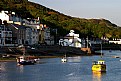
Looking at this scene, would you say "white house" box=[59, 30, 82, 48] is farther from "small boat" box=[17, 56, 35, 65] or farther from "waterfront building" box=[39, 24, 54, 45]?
"small boat" box=[17, 56, 35, 65]

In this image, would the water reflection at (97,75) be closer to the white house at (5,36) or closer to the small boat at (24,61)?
the small boat at (24,61)

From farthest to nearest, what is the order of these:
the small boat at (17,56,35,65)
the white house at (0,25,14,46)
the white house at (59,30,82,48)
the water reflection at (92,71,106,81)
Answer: the white house at (59,30,82,48), the white house at (0,25,14,46), the small boat at (17,56,35,65), the water reflection at (92,71,106,81)

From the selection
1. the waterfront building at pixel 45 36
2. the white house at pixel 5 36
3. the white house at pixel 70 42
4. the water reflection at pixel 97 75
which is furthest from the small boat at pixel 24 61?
the white house at pixel 70 42

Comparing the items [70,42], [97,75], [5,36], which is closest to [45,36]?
[70,42]

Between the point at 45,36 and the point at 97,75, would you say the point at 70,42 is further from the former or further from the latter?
the point at 97,75

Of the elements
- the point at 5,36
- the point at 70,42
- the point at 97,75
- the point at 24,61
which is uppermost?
the point at 5,36

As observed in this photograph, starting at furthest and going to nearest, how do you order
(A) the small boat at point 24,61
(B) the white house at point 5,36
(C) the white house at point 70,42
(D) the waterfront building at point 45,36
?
(C) the white house at point 70,42
(D) the waterfront building at point 45,36
(B) the white house at point 5,36
(A) the small boat at point 24,61

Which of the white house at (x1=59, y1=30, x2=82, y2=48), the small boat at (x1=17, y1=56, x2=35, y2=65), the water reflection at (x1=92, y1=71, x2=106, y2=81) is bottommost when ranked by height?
the water reflection at (x1=92, y1=71, x2=106, y2=81)

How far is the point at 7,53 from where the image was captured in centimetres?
8419

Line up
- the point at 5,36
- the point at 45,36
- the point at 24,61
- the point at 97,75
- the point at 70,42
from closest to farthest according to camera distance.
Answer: the point at 97,75 < the point at 24,61 < the point at 5,36 < the point at 45,36 < the point at 70,42

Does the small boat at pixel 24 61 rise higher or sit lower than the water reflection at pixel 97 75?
higher

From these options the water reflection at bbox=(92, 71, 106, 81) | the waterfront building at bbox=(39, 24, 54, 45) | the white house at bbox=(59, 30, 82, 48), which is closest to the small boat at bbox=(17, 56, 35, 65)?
the water reflection at bbox=(92, 71, 106, 81)

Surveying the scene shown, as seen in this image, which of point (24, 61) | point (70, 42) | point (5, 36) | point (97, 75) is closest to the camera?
point (97, 75)

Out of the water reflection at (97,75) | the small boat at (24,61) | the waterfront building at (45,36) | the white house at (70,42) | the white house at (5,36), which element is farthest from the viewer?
the white house at (70,42)
